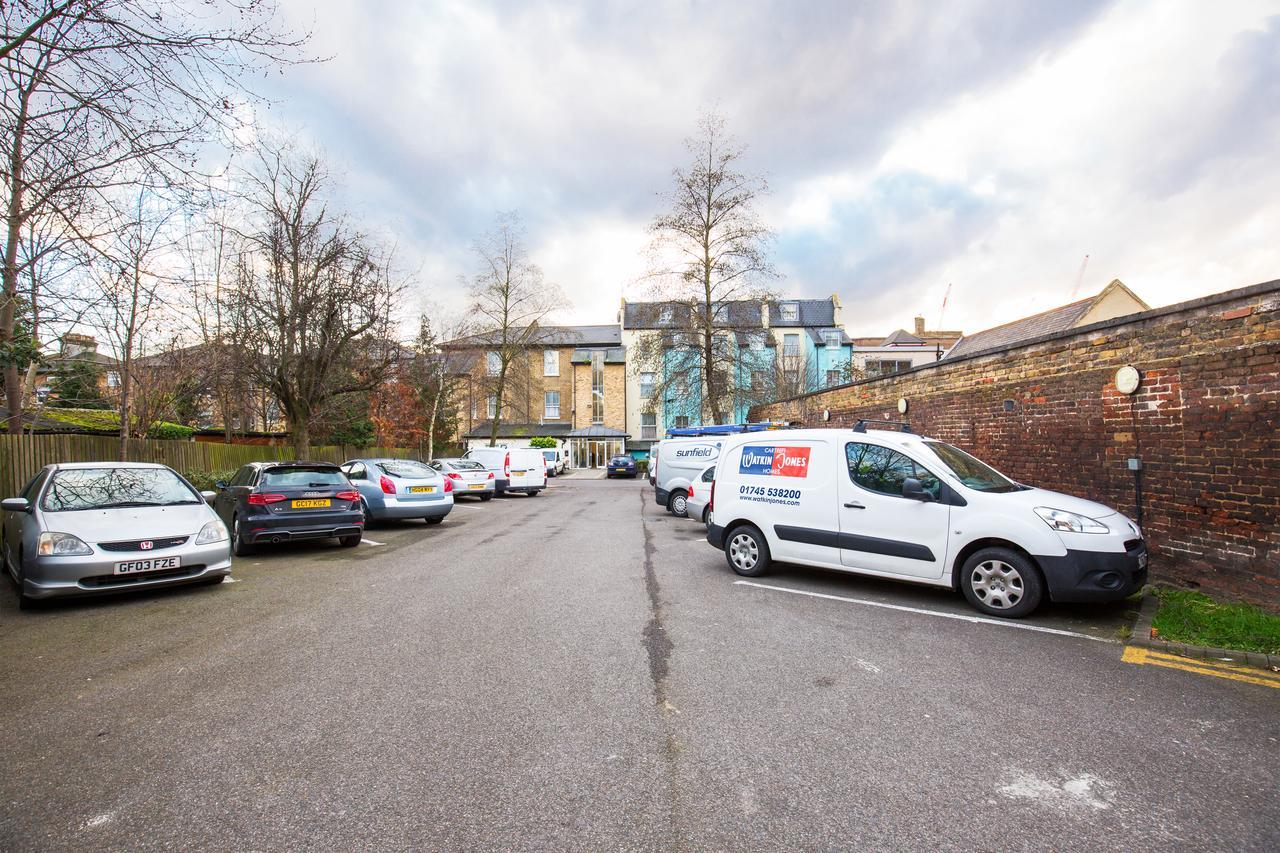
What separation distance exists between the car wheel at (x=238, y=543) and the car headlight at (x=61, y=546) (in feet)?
11.8

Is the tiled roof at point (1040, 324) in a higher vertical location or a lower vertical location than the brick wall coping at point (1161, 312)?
higher

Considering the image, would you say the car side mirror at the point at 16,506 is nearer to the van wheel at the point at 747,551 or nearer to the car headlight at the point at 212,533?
the car headlight at the point at 212,533

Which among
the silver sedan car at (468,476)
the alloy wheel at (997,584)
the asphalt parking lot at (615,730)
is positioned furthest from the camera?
the silver sedan car at (468,476)

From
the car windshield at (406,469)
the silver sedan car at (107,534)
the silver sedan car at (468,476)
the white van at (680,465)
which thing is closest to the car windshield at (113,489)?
the silver sedan car at (107,534)

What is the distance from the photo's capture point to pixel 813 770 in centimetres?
290

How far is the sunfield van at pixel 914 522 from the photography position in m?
5.30

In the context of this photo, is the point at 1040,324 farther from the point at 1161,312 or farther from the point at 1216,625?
the point at 1216,625

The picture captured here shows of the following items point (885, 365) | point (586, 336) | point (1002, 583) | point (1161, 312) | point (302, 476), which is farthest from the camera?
point (586, 336)

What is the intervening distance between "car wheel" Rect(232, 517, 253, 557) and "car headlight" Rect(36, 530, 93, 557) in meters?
3.61

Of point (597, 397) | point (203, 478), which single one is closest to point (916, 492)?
point (203, 478)

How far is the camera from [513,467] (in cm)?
2392

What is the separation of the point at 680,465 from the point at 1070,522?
10516mm

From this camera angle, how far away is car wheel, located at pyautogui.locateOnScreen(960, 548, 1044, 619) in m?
5.43

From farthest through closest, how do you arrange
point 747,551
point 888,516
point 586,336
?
1. point 586,336
2. point 747,551
3. point 888,516
